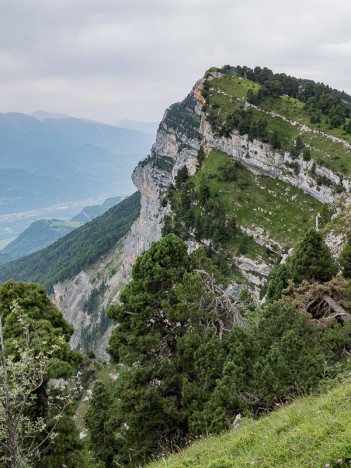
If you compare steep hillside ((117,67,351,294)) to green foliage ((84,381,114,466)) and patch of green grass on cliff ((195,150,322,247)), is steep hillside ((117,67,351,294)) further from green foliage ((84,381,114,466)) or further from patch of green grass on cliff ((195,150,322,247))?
green foliage ((84,381,114,466))

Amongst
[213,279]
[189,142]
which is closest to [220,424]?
[213,279]

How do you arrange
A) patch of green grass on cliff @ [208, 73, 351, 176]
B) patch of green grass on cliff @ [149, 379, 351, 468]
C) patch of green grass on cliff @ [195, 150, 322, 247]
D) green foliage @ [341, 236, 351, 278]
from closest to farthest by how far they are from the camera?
patch of green grass on cliff @ [149, 379, 351, 468] → green foliage @ [341, 236, 351, 278] → patch of green grass on cliff @ [195, 150, 322, 247] → patch of green grass on cliff @ [208, 73, 351, 176]

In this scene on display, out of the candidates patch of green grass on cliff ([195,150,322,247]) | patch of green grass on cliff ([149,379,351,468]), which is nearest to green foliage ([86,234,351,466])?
patch of green grass on cliff ([149,379,351,468])

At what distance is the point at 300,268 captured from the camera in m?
28.2

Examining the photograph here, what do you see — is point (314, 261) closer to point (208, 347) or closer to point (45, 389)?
point (208, 347)

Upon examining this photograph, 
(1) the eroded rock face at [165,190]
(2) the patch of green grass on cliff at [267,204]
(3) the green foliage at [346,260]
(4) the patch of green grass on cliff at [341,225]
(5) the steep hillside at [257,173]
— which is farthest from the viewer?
(1) the eroded rock face at [165,190]

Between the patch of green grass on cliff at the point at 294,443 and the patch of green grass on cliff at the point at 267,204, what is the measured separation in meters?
63.7

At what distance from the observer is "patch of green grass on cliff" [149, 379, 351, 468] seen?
278 inches

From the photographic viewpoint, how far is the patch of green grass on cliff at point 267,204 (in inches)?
2995

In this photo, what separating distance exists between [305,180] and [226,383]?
7355 centimetres

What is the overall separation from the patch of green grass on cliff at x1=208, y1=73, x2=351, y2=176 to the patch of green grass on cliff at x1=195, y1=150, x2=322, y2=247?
8.55 meters

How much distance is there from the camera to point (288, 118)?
97.6m

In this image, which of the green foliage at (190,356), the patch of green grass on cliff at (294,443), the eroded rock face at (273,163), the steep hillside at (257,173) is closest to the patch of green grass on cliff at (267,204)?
the steep hillside at (257,173)

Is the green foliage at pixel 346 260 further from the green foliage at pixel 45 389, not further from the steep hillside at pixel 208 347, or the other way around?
the green foliage at pixel 45 389
